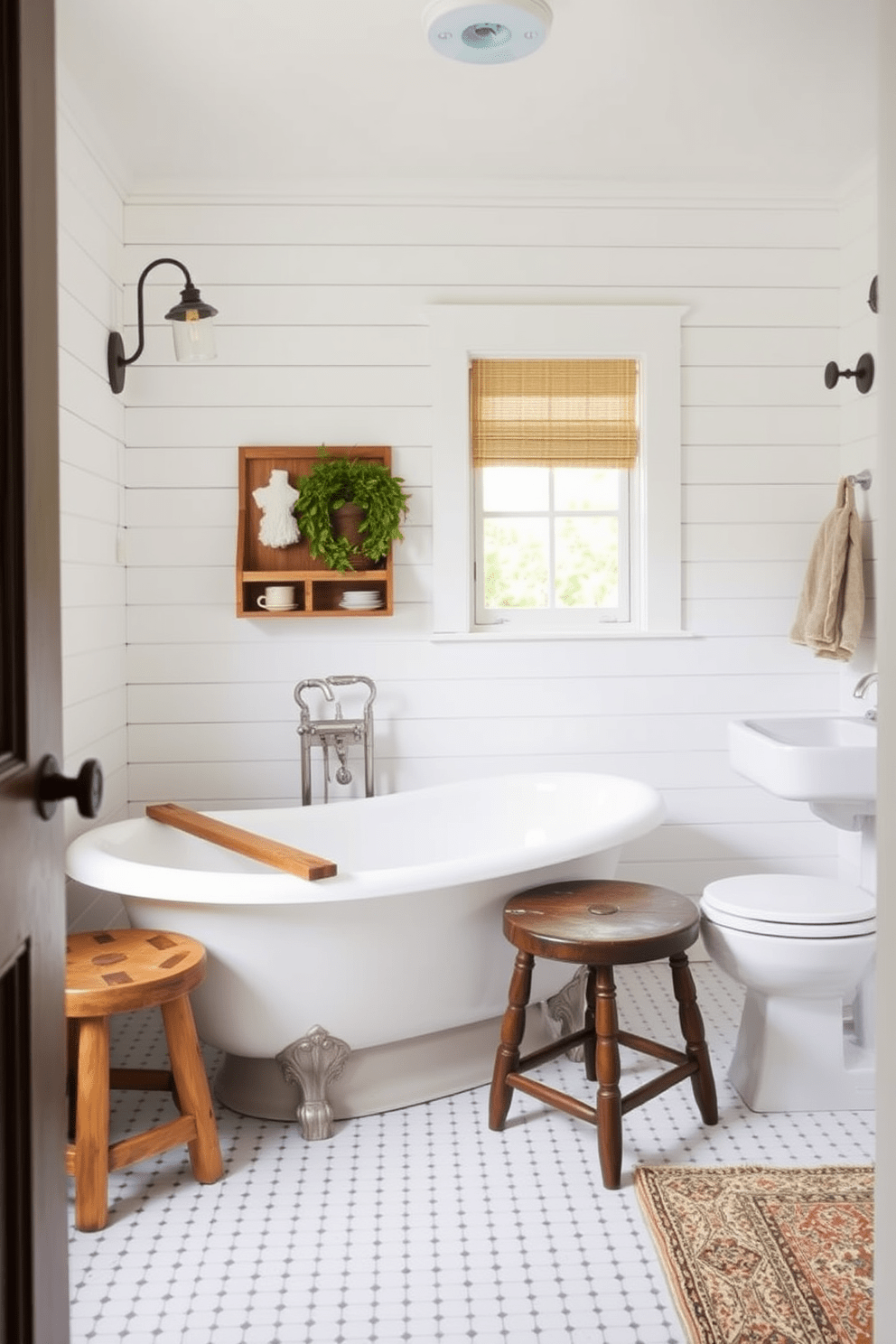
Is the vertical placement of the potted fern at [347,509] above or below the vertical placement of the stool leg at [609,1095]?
above

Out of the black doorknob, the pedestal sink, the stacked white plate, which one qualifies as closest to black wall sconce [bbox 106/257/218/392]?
the stacked white plate

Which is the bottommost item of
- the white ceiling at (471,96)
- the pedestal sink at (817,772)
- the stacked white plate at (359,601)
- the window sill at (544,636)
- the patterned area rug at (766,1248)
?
the patterned area rug at (766,1248)

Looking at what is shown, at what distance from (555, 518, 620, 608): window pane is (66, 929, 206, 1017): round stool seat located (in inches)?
76.1

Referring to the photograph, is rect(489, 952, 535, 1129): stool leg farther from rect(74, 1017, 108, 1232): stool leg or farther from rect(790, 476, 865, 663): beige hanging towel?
rect(790, 476, 865, 663): beige hanging towel

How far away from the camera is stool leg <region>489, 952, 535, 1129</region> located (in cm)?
271

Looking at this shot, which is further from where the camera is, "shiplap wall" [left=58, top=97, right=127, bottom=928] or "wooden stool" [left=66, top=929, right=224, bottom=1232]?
"shiplap wall" [left=58, top=97, right=127, bottom=928]

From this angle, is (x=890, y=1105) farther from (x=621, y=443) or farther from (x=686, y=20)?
(x=621, y=443)

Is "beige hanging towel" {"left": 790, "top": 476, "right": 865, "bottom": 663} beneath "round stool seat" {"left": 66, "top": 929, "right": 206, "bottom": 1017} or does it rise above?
above

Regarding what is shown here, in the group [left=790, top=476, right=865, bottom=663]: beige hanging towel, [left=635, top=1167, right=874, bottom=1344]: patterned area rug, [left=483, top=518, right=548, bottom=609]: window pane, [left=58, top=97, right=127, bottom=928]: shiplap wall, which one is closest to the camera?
[left=635, top=1167, right=874, bottom=1344]: patterned area rug

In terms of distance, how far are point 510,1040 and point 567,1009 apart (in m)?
0.50

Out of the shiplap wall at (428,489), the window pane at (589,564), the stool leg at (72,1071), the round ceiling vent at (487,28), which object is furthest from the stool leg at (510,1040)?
the round ceiling vent at (487,28)

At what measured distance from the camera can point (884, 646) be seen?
Result: 1.31 m

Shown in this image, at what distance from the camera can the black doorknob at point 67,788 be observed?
1.13 metres

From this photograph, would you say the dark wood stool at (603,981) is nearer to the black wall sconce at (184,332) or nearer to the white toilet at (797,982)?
the white toilet at (797,982)
